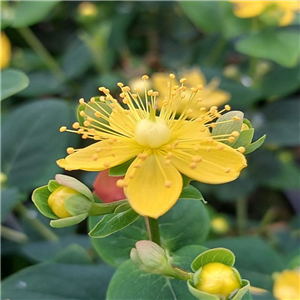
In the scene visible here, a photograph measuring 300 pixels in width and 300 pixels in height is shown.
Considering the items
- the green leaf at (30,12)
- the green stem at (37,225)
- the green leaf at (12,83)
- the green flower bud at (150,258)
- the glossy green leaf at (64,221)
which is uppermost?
the green leaf at (30,12)

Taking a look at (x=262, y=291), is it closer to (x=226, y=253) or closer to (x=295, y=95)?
(x=226, y=253)

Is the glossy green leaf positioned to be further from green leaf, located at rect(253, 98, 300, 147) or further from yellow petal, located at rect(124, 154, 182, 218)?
green leaf, located at rect(253, 98, 300, 147)

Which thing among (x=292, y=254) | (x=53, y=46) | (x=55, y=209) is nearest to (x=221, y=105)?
(x=292, y=254)

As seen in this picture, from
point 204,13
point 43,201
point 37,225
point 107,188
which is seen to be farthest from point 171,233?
point 204,13

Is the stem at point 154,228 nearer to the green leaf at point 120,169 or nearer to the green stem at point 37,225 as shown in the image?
the green leaf at point 120,169

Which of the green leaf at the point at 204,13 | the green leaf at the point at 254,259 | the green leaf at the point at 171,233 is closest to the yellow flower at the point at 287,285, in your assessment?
the green leaf at the point at 254,259

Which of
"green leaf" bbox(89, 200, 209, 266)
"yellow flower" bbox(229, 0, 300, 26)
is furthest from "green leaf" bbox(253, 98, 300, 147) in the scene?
"green leaf" bbox(89, 200, 209, 266)

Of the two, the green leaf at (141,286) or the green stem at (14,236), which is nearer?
the green leaf at (141,286)
